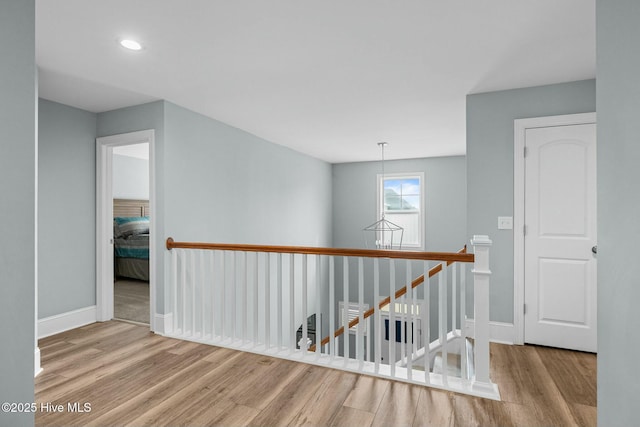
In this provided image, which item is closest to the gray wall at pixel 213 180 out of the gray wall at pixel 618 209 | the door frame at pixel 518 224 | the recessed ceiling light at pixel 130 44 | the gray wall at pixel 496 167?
the recessed ceiling light at pixel 130 44

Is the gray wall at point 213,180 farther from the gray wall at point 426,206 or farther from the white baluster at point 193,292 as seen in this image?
the gray wall at point 426,206

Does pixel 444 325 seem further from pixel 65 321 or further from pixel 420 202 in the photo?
pixel 420 202

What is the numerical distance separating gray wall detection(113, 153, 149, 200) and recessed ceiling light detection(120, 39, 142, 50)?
4.19 m

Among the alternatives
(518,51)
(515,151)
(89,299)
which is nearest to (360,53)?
(518,51)

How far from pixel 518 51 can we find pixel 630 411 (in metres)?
2.25

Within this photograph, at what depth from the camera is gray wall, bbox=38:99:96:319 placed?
10.5 feet

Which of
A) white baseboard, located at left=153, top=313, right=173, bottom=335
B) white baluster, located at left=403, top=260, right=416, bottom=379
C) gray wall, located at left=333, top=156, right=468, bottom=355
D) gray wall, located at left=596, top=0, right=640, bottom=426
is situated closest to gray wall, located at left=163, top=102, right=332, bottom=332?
white baseboard, located at left=153, top=313, right=173, bottom=335

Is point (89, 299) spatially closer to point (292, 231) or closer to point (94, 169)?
point (94, 169)

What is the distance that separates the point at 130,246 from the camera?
5.33 meters


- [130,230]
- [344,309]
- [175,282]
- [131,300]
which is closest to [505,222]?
[344,309]

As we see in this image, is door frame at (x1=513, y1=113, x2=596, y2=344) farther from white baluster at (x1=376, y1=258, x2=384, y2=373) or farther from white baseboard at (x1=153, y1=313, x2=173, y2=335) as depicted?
white baseboard at (x1=153, y1=313, x2=173, y2=335)

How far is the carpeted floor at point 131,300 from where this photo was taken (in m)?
3.90

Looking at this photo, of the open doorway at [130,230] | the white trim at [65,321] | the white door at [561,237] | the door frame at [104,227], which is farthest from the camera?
the open doorway at [130,230]

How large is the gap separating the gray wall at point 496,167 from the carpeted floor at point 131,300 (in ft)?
11.6
